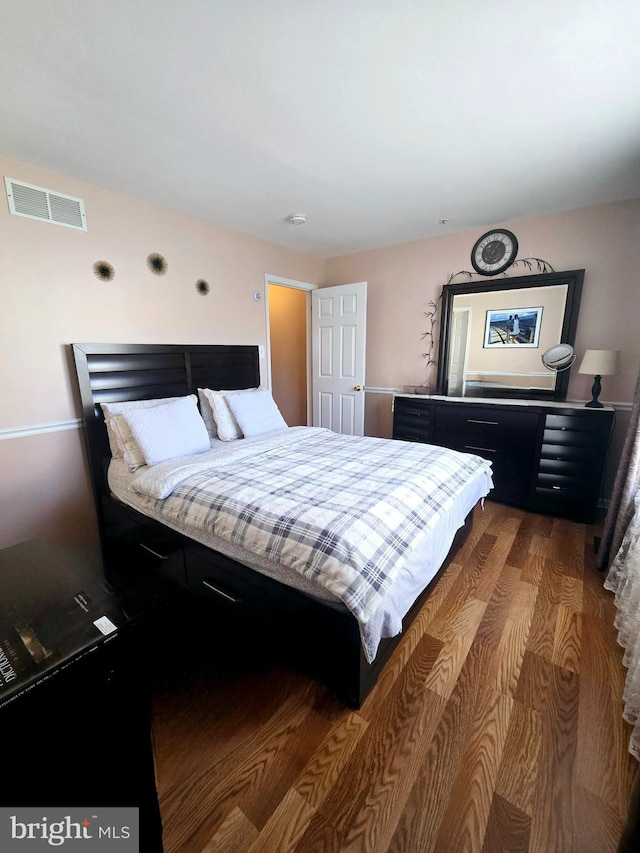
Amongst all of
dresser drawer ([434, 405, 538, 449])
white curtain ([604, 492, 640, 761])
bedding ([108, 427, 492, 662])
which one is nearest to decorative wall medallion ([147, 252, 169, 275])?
bedding ([108, 427, 492, 662])

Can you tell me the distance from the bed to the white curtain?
29.8 inches

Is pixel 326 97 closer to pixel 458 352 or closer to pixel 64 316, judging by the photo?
pixel 64 316

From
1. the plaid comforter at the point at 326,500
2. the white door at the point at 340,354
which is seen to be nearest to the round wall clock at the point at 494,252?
the white door at the point at 340,354

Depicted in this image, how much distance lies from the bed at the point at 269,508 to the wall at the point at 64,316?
127 mm

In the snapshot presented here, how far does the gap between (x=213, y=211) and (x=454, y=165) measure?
71.4 inches

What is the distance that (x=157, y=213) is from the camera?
2646 millimetres

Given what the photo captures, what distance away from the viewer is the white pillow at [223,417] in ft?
8.87

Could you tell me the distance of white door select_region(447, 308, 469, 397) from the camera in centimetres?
344

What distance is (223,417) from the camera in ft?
8.96

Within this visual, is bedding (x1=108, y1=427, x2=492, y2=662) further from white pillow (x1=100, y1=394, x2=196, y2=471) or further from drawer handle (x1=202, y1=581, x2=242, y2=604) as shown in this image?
drawer handle (x1=202, y1=581, x2=242, y2=604)

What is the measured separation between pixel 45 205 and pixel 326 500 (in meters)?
2.48

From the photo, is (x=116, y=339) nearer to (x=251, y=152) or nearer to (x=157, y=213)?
(x=157, y=213)

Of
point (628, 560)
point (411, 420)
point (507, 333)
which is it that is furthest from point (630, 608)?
point (507, 333)

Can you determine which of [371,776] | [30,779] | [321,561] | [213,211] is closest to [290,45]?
[213,211]
